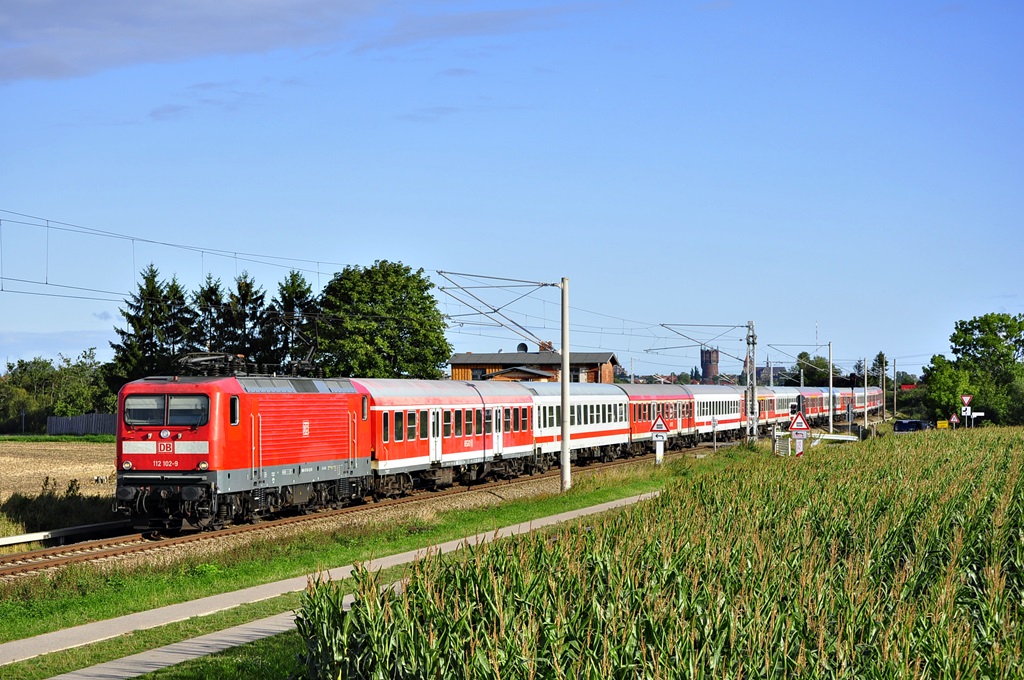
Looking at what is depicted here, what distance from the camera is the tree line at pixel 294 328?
267 ft

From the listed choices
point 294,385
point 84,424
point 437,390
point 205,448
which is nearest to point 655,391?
point 437,390

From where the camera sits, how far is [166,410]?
2794 centimetres

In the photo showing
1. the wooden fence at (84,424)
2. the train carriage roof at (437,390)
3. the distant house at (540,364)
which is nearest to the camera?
the train carriage roof at (437,390)

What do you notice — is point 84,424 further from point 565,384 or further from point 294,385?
point 294,385

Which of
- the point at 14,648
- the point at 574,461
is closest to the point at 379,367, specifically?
the point at 574,461

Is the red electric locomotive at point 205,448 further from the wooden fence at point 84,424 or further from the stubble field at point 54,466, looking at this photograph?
the wooden fence at point 84,424

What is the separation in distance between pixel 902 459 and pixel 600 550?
2289 centimetres

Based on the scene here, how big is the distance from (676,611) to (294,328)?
73622mm

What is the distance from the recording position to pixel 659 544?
14117 mm

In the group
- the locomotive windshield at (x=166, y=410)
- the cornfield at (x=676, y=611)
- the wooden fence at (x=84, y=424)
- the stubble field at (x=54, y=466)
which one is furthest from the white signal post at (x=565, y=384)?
the wooden fence at (x=84, y=424)

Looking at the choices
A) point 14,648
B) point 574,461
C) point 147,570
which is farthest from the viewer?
point 574,461

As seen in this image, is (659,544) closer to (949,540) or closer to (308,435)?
(949,540)

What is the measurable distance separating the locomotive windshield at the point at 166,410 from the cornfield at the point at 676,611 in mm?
14206

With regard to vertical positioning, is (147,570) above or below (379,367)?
below
